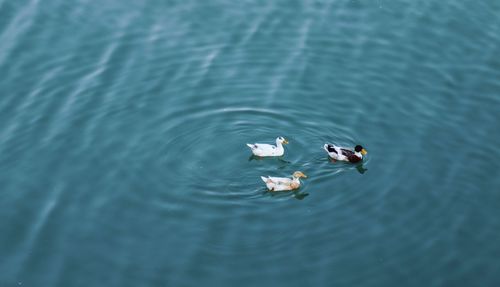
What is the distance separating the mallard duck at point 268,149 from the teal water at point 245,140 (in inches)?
12.7

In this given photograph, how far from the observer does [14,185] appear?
23.2 meters

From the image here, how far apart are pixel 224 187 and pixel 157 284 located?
3545 mm

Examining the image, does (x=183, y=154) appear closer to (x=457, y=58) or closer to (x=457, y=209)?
(x=457, y=209)

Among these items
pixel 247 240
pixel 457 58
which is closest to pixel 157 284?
pixel 247 240

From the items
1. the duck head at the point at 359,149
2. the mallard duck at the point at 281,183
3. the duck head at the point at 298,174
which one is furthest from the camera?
the duck head at the point at 359,149

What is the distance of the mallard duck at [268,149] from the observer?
937 inches

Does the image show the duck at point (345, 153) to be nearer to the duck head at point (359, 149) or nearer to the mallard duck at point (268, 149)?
the duck head at point (359, 149)

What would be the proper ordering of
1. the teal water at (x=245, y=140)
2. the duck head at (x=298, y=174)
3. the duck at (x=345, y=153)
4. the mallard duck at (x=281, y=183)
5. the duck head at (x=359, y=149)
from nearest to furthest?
the teal water at (x=245, y=140)
the mallard duck at (x=281, y=183)
the duck head at (x=298, y=174)
the duck at (x=345, y=153)
the duck head at (x=359, y=149)

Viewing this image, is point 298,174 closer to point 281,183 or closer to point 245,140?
point 281,183

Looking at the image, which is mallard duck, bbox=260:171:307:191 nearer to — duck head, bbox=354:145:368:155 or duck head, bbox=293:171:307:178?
duck head, bbox=293:171:307:178

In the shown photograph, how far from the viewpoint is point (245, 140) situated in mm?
24922

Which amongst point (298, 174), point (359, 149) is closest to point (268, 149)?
point (298, 174)

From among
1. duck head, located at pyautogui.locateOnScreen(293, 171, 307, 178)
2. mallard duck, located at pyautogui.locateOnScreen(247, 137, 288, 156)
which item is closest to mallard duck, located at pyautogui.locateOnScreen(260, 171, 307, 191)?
duck head, located at pyautogui.locateOnScreen(293, 171, 307, 178)

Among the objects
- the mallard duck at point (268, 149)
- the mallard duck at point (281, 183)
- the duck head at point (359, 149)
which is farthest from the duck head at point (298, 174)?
the duck head at point (359, 149)
